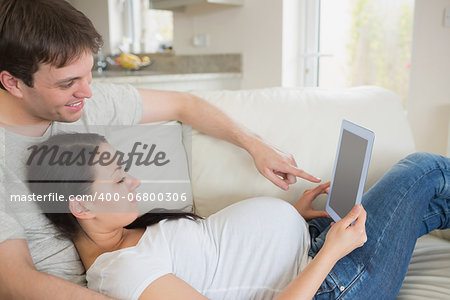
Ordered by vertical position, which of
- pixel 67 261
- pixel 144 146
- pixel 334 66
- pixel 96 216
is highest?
pixel 334 66

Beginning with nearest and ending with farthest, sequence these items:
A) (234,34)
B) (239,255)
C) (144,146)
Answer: (239,255) → (144,146) → (234,34)

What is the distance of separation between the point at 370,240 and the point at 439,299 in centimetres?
23

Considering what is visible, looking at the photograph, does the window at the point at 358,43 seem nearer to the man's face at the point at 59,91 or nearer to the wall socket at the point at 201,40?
the wall socket at the point at 201,40

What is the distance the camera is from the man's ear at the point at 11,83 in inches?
39.9

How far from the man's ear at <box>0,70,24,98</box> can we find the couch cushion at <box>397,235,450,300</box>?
115 centimetres

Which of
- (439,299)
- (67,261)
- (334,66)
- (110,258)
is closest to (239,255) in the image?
(110,258)

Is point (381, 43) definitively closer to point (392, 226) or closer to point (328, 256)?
point (392, 226)

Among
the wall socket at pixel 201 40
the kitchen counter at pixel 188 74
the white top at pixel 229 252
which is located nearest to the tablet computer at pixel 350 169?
the white top at pixel 229 252

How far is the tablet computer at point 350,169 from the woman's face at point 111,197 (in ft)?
1.76

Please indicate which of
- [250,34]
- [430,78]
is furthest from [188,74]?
[430,78]

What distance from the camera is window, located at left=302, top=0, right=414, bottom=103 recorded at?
2375mm

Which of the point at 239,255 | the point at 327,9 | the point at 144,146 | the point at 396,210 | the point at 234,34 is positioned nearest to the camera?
the point at 239,255

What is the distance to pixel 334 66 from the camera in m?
2.76

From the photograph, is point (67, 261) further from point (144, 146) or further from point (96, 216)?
point (144, 146)
